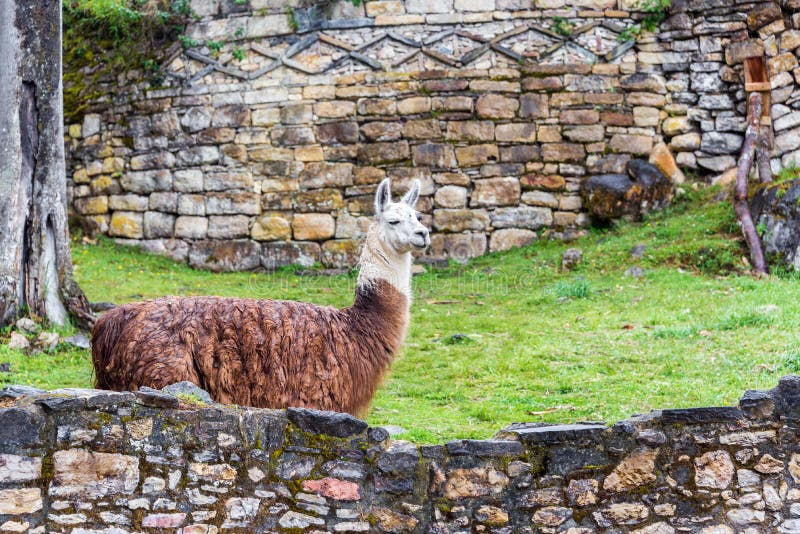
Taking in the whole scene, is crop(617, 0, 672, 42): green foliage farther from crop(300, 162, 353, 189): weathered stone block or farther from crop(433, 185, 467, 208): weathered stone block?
crop(300, 162, 353, 189): weathered stone block

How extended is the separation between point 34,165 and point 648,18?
26.3ft

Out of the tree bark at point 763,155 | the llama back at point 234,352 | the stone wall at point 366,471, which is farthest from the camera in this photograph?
the tree bark at point 763,155

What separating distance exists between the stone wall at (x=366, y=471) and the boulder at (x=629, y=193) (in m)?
7.87

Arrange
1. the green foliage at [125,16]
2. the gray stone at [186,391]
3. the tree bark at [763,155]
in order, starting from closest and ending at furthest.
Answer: the gray stone at [186,391] < the tree bark at [763,155] < the green foliage at [125,16]

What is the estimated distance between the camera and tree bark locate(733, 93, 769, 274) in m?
10.2

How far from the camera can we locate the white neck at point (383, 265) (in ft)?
20.4

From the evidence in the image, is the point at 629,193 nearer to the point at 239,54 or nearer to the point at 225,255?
the point at 225,255

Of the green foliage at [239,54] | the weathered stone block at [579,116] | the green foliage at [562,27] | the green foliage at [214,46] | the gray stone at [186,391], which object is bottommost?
the gray stone at [186,391]

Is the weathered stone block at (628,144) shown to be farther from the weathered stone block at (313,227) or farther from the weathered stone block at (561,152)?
the weathered stone block at (313,227)

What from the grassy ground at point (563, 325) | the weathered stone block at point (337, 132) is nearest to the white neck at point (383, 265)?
the grassy ground at point (563, 325)

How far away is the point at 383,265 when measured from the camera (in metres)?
6.25

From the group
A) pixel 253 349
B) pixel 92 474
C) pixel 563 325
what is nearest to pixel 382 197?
pixel 253 349

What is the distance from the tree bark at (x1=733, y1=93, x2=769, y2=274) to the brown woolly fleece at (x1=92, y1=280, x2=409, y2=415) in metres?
5.97

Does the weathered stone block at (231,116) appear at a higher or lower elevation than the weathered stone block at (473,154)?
higher
